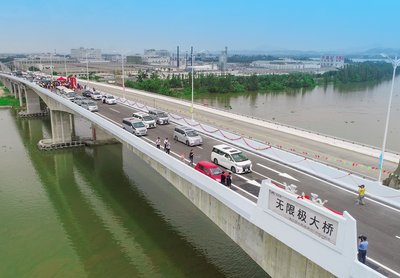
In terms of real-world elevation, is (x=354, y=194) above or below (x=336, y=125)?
above

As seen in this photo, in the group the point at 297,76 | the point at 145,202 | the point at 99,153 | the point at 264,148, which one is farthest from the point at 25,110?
the point at 297,76

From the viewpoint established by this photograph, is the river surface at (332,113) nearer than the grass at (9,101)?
Yes

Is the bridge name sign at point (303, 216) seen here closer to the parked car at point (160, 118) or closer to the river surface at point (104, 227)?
the river surface at point (104, 227)

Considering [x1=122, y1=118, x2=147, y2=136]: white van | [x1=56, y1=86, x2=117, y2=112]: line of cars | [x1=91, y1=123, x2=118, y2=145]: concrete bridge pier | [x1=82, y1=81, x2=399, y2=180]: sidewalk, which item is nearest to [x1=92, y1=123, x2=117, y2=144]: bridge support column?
[x1=91, y1=123, x2=118, y2=145]: concrete bridge pier

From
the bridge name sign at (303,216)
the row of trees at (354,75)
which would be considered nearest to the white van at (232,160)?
the bridge name sign at (303,216)

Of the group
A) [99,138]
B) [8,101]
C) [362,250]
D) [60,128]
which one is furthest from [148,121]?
[8,101]

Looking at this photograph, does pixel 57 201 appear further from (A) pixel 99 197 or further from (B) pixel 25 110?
(B) pixel 25 110
